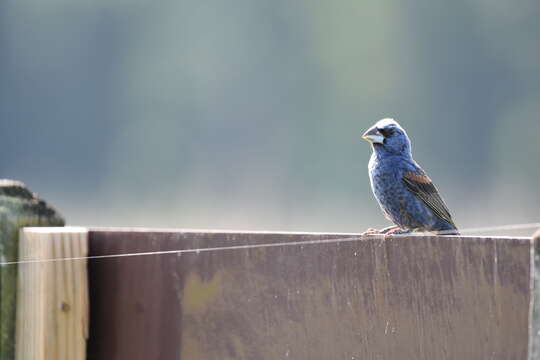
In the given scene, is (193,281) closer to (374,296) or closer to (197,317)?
(197,317)

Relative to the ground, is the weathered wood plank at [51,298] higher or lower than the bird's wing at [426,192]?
lower

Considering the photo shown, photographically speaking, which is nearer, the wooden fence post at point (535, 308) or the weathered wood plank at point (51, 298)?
the wooden fence post at point (535, 308)

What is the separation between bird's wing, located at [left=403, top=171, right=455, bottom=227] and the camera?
417 cm

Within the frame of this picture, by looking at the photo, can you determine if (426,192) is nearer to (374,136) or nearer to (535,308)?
(374,136)

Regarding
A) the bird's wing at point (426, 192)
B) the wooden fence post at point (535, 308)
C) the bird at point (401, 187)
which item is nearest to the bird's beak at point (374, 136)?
the bird at point (401, 187)

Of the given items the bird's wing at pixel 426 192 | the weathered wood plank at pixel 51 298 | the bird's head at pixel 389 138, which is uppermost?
the bird's head at pixel 389 138

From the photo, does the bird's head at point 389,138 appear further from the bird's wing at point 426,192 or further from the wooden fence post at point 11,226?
the wooden fence post at point 11,226

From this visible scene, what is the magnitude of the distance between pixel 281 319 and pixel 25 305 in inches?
24.5

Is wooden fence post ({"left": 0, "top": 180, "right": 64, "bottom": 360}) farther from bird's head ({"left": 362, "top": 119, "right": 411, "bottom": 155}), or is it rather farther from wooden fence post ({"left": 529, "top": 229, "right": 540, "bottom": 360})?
bird's head ({"left": 362, "top": 119, "right": 411, "bottom": 155})

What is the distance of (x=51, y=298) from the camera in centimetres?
196

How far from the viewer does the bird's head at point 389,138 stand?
4.16 metres

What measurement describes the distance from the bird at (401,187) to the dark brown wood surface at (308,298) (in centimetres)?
226

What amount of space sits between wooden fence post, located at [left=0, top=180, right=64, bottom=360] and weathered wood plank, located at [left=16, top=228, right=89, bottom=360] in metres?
0.02

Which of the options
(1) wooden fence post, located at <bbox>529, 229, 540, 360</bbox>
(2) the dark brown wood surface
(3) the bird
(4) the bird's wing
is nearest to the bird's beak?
(3) the bird
